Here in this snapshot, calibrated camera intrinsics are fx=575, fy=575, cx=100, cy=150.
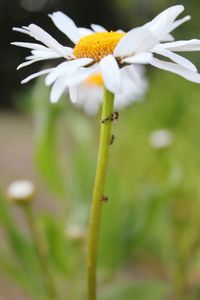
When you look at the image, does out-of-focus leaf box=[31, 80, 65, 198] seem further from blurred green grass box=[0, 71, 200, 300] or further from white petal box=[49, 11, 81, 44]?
white petal box=[49, 11, 81, 44]

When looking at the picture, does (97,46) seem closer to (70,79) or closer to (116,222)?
(70,79)

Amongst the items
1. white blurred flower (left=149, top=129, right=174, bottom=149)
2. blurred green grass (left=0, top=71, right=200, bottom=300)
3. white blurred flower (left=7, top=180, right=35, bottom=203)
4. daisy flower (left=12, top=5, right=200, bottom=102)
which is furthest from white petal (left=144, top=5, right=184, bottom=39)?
white blurred flower (left=149, top=129, right=174, bottom=149)

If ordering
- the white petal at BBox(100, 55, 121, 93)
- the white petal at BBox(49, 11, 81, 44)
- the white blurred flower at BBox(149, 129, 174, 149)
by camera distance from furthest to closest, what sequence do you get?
the white blurred flower at BBox(149, 129, 174, 149)
the white petal at BBox(49, 11, 81, 44)
the white petal at BBox(100, 55, 121, 93)

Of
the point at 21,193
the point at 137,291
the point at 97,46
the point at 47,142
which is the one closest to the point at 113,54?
the point at 97,46

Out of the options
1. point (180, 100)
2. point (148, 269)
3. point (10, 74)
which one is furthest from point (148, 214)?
point (10, 74)

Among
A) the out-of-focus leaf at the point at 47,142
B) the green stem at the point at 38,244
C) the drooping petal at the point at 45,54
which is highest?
the drooping petal at the point at 45,54

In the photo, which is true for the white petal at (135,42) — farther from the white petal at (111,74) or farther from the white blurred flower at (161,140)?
the white blurred flower at (161,140)

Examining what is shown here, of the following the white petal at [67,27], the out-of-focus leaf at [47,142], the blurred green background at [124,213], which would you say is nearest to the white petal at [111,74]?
the white petal at [67,27]

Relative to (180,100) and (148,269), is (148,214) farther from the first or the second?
(180,100)
